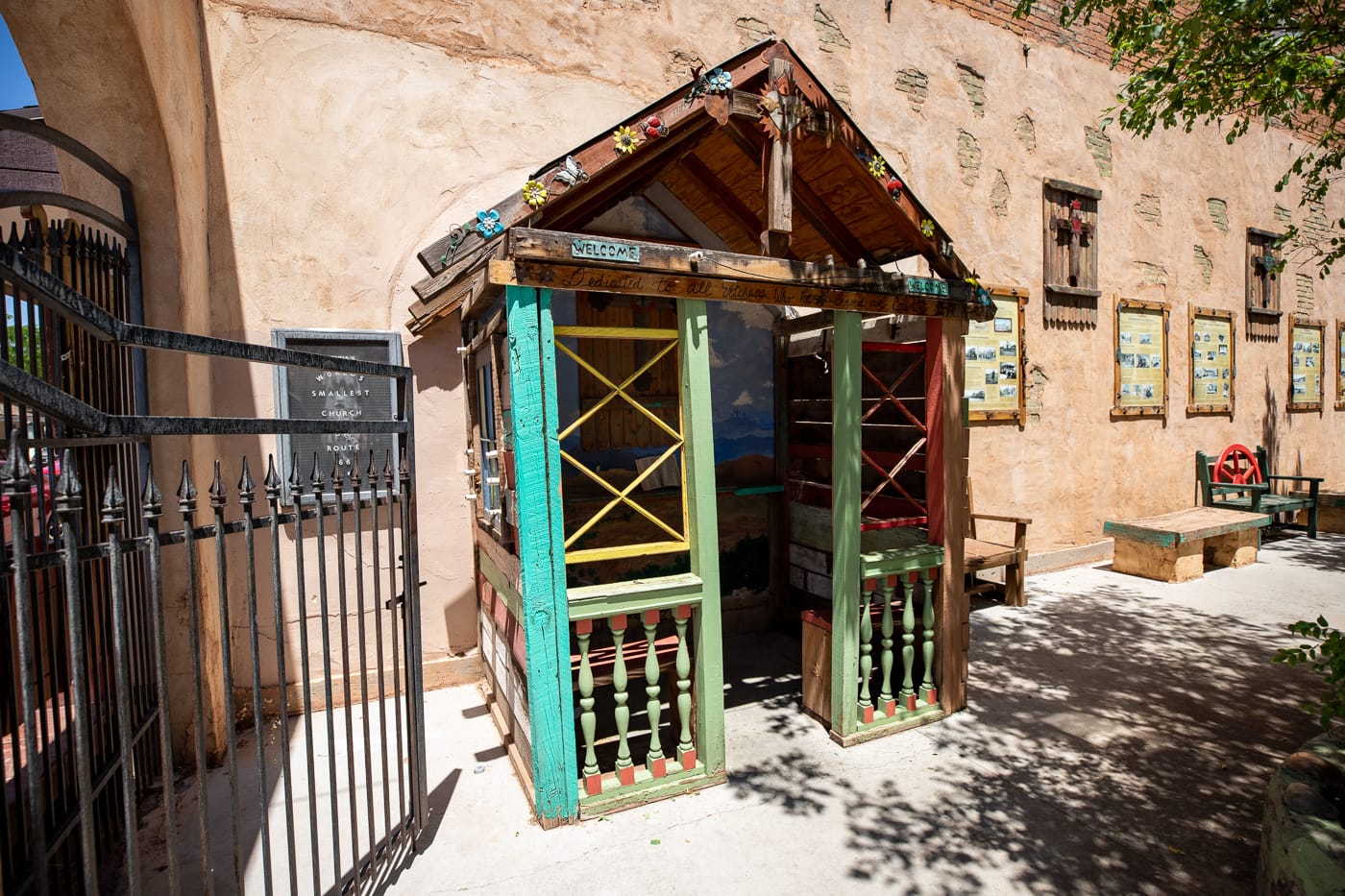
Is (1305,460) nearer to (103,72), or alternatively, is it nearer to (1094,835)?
(1094,835)

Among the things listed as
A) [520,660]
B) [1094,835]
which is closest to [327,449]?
[520,660]

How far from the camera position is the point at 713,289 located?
3514 millimetres

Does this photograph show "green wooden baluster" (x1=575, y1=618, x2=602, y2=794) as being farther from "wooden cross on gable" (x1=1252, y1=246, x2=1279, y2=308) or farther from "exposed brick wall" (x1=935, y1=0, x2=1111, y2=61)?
"wooden cross on gable" (x1=1252, y1=246, x2=1279, y2=308)

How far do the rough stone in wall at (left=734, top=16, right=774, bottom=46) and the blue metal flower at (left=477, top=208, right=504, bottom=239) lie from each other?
437 centimetres

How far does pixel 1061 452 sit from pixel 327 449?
26.0ft

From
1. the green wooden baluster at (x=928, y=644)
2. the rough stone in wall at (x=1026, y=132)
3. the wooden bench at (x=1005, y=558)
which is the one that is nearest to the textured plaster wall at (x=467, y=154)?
the rough stone in wall at (x=1026, y=132)

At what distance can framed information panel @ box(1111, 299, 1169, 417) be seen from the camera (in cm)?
836

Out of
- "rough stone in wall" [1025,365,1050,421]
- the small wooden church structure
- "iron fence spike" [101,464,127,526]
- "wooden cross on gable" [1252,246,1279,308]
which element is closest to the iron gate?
"iron fence spike" [101,464,127,526]

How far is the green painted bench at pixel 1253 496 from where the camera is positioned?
27.9 feet

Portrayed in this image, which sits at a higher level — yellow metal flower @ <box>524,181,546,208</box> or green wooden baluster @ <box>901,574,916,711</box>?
yellow metal flower @ <box>524,181,546,208</box>

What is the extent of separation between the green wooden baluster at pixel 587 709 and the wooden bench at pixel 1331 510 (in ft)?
38.1

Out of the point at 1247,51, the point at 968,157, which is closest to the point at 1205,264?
the point at 968,157

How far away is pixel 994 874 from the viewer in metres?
2.86

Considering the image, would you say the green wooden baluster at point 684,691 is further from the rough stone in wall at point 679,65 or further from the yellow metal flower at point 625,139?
the rough stone in wall at point 679,65
